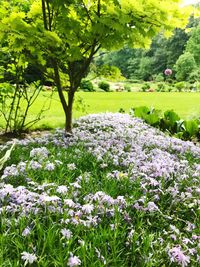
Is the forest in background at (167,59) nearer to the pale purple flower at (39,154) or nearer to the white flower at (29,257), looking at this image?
the pale purple flower at (39,154)

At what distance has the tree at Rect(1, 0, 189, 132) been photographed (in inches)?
195

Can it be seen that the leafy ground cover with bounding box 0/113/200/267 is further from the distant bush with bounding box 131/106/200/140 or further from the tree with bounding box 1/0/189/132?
→ the distant bush with bounding box 131/106/200/140

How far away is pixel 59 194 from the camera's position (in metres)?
3.00

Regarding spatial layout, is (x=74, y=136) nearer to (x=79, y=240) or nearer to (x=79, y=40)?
(x=79, y=40)

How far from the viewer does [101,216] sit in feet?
9.07

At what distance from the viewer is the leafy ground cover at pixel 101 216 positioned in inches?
91.4

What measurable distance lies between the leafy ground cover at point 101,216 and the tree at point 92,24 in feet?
5.62

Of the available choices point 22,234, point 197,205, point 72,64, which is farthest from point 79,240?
point 72,64

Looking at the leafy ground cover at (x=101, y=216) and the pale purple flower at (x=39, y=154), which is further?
the pale purple flower at (x=39, y=154)

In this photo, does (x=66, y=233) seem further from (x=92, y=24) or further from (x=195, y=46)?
(x=195, y=46)

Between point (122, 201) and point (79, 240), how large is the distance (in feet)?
2.04

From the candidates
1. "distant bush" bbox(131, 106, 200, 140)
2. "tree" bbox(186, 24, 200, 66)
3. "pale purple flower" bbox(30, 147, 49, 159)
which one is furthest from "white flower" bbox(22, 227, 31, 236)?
"tree" bbox(186, 24, 200, 66)

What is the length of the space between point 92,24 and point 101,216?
11.0ft

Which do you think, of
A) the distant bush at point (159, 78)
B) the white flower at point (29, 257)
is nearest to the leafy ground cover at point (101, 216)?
the white flower at point (29, 257)
